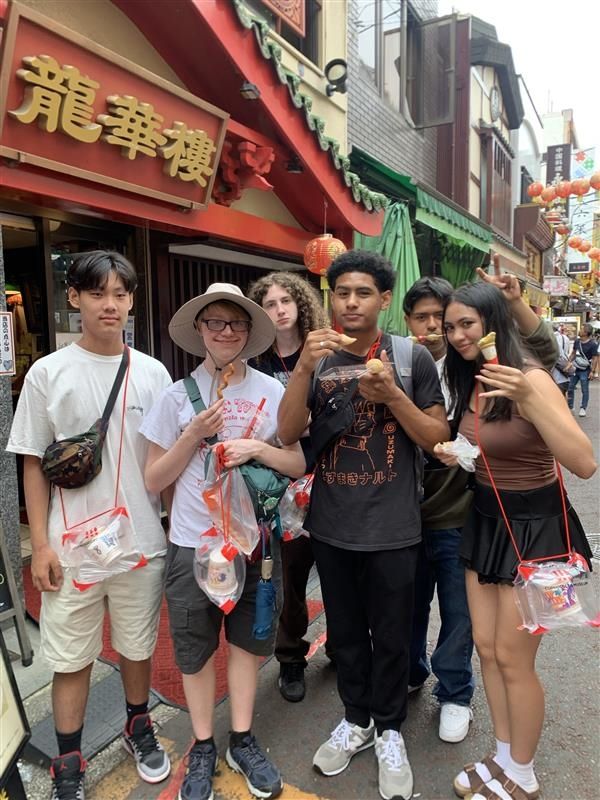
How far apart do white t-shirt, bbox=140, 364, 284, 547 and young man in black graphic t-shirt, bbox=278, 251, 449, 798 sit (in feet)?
0.51

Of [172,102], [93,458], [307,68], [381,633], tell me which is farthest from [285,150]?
[381,633]

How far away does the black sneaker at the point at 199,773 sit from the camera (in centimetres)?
215

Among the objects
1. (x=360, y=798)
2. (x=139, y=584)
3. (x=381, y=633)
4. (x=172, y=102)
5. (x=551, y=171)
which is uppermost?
(x=551, y=171)

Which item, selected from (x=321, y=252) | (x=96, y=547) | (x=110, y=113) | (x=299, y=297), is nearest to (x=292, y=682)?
(x=96, y=547)

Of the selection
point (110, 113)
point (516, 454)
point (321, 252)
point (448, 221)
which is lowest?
point (516, 454)

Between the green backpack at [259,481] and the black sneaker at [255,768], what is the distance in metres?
0.97

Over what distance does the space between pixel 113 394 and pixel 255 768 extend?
1601mm

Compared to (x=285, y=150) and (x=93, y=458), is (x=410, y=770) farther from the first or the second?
(x=285, y=150)

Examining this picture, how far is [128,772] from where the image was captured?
2.36 m

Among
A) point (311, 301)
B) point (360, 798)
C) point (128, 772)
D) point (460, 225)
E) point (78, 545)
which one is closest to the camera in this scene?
point (78, 545)

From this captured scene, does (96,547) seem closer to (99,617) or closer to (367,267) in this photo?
(99,617)

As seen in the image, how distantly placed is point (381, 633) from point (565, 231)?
21505 mm

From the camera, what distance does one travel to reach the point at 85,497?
6.99 feet

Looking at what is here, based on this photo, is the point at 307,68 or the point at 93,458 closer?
the point at 93,458
